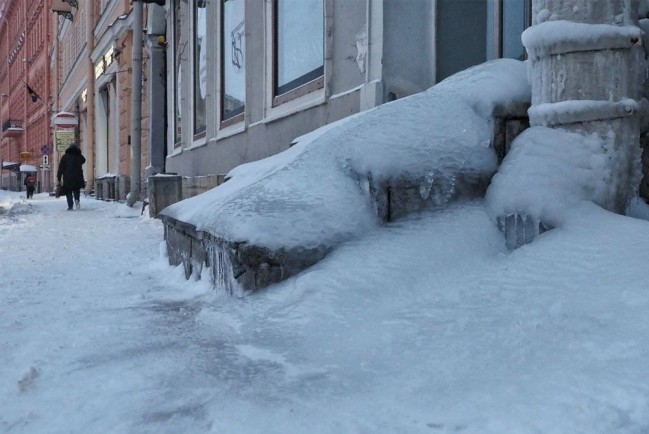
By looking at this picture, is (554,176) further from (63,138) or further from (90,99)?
(63,138)

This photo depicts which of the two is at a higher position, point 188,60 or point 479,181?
point 188,60

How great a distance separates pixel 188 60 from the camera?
10.4 m

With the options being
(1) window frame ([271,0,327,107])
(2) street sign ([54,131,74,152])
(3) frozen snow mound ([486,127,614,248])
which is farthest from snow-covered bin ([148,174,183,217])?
(2) street sign ([54,131,74,152])

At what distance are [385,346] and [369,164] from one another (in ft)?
3.50

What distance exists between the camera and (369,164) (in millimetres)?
2863

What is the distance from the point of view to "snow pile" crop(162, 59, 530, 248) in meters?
2.78

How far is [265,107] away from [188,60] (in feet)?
13.5

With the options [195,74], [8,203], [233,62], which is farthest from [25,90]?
[233,62]

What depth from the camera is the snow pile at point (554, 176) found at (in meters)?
2.50

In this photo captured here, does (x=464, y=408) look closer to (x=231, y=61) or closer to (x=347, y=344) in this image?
(x=347, y=344)

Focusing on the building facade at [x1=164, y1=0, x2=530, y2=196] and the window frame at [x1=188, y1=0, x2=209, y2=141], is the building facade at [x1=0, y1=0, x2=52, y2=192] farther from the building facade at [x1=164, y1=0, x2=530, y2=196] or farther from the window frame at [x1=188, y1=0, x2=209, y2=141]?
the building facade at [x1=164, y1=0, x2=530, y2=196]

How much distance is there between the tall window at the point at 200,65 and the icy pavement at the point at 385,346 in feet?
22.5

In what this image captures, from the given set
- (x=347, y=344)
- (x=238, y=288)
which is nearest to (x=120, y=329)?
(x=238, y=288)

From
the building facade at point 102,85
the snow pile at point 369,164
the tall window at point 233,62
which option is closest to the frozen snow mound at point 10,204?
the building facade at point 102,85
